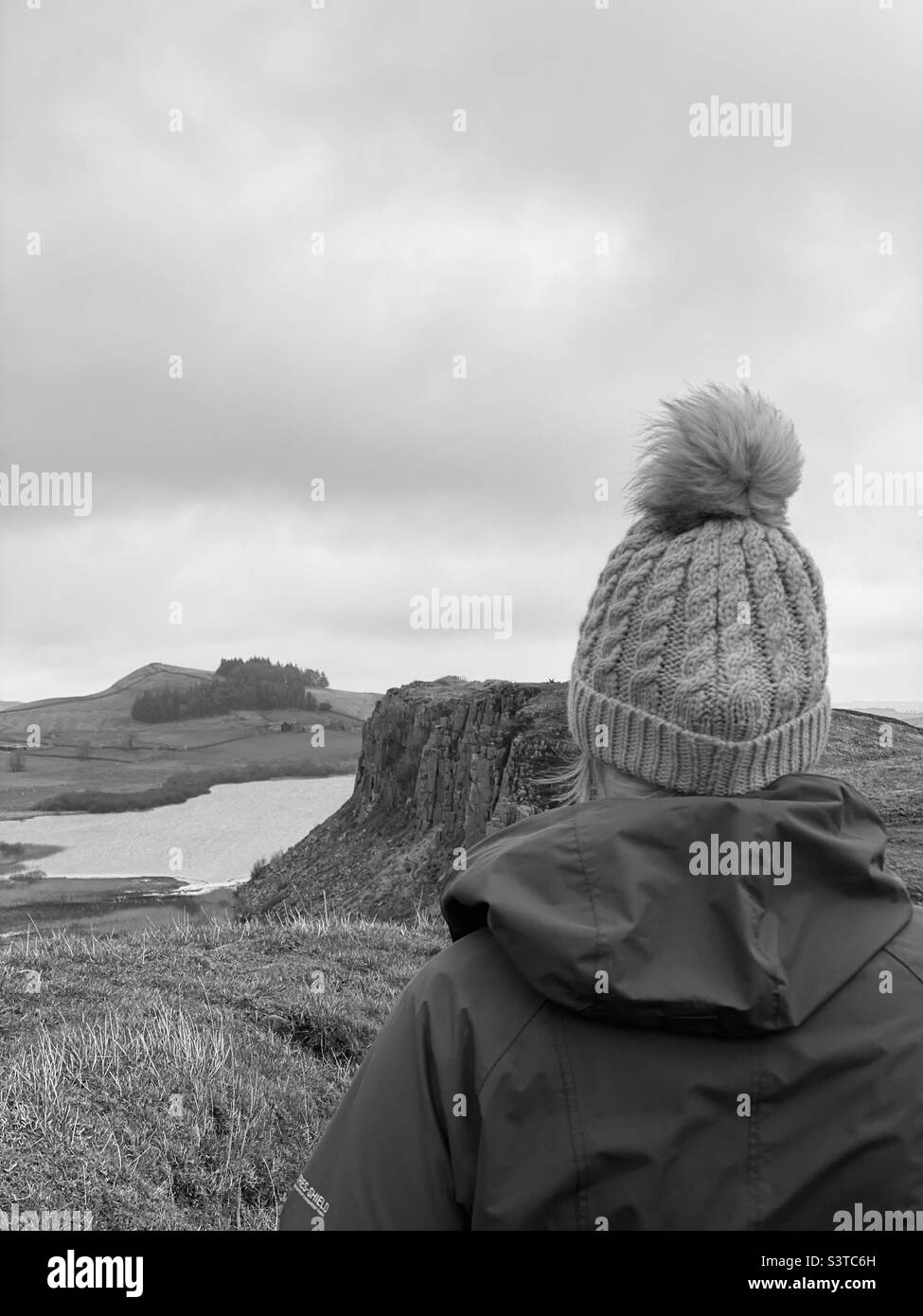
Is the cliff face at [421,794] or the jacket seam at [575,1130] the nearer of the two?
the jacket seam at [575,1130]

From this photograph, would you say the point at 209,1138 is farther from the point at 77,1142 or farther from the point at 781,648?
the point at 781,648

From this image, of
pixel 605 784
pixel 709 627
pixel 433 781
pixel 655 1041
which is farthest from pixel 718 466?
pixel 433 781

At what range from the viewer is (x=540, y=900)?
72.0 inches

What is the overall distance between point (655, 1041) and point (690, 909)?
0.80 feet

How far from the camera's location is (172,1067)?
18.7ft

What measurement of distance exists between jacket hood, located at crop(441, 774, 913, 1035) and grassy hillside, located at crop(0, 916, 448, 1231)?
3.62 metres

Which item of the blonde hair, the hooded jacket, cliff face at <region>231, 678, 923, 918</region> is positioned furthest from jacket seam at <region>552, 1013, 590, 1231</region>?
cliff face at <region>231, 678, 923, 918</region>

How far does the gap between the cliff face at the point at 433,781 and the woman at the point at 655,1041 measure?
11074 millimetres

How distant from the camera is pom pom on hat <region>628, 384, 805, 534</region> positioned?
236cm

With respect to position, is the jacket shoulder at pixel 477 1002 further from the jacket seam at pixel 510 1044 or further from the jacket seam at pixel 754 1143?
the jacket seam at pixel 754 1143

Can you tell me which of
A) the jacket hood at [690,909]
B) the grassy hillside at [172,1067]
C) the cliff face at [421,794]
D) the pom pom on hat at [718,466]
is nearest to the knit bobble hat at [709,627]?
the pom pom on hat at [718,466]

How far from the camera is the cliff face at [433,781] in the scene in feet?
45.0

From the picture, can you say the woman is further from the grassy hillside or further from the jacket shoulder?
the grassy hillside
